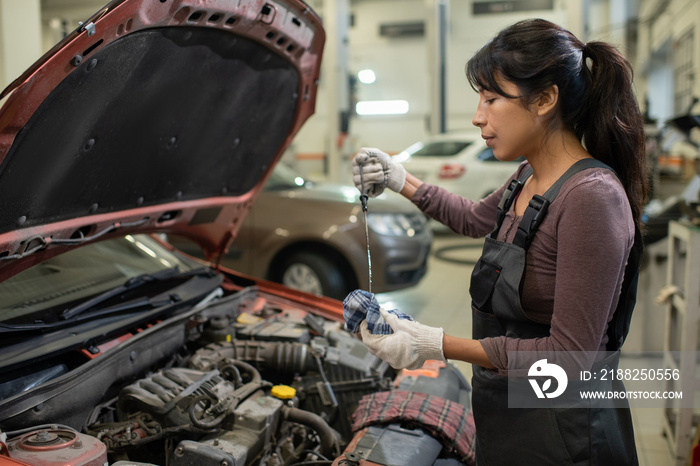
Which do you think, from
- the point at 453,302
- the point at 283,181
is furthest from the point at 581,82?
the point at 453,302

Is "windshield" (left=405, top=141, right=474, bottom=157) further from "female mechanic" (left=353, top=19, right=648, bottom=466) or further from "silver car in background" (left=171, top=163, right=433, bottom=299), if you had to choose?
"female mechanic" (left=353, top=19, right=648, bottom=466)

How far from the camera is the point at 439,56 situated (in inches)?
364

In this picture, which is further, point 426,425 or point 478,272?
point 426,425

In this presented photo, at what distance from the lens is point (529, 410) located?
54.2 inches

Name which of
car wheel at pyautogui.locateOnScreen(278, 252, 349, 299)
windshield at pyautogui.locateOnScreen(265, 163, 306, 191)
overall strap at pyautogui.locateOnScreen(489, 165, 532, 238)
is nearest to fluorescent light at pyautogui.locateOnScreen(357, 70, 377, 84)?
windshield at pyautogui.locateOnScreen(265, 163, 306, 191)

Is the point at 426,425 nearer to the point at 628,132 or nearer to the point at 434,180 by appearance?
the point at 628,132

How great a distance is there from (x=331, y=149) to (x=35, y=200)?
8380mm

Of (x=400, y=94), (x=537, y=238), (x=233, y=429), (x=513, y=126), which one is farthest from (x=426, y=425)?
(x=400, y=94)

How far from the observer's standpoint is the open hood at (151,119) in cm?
141

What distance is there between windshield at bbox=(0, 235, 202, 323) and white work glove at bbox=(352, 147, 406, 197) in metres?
1.04

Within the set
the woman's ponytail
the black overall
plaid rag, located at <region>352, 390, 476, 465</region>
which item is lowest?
plaid rag, located at <region>352, 390, 476, 465</region>

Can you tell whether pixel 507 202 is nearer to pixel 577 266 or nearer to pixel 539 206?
pixel 539 206

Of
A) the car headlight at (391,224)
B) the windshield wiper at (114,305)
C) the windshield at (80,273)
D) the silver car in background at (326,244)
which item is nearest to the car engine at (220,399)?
the windshield wiper at (114,305)

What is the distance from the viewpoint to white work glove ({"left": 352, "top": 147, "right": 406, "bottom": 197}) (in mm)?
1852
